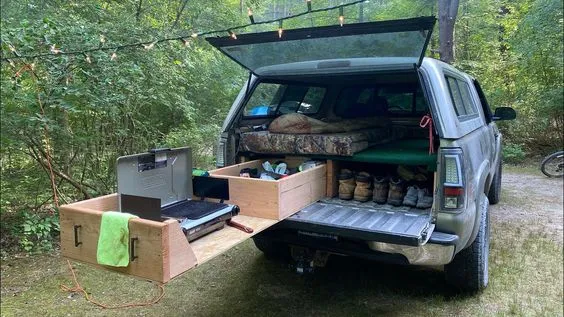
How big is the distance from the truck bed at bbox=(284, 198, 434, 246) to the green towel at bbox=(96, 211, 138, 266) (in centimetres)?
119

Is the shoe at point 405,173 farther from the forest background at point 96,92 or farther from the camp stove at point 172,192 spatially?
the forest background at point 96,92

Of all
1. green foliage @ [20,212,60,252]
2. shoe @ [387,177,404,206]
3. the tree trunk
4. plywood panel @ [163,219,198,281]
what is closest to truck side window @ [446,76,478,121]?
shoe @ [387,177,404,206]

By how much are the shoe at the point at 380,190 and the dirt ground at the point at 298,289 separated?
755 mm

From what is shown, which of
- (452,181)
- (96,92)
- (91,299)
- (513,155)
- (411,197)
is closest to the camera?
(452,181)

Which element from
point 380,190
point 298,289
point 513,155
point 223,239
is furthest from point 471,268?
point 513,155

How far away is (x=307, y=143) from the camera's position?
3.38 m

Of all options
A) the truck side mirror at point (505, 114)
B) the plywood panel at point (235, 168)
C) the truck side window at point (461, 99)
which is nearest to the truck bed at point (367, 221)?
the plywood panel at point (235, 168)

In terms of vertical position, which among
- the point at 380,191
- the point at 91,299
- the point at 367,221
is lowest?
the point at 91,299

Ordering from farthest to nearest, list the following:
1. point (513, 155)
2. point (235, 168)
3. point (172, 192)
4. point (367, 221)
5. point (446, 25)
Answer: point (513, 155)
point (446, 25)
point (235, 168)
point (172, 192)
point (367, 221)

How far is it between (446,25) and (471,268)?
6922mm

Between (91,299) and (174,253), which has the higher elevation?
(174,253)

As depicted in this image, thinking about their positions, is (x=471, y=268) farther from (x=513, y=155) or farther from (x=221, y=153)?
(x=513, y=155)

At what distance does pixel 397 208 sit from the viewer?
10.3 feet

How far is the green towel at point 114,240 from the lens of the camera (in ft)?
6.01
